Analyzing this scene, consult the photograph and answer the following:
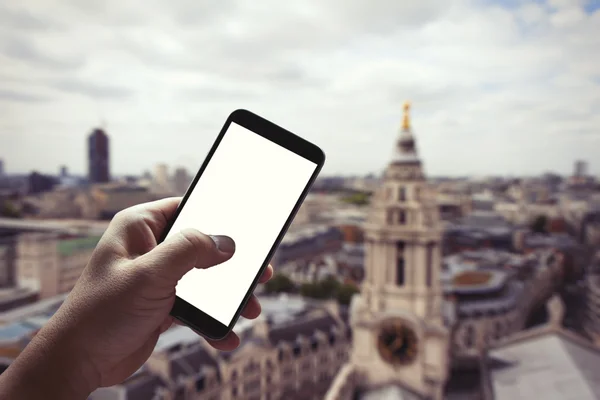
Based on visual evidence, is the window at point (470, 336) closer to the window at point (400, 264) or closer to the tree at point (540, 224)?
the window at point (400, 264)

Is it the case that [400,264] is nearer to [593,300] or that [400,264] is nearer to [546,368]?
[546,368]

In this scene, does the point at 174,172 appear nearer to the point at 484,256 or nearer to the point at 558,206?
the point at 484,256

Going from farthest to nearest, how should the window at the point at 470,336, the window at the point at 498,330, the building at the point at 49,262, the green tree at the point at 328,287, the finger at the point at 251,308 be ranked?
the green tree at the point at 328,287 < the window at the point at 498,330 < the window at the point at 470,336 < the building at the point at 49,262 < the finger at the point at 251,308

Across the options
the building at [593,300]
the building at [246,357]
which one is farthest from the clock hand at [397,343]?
the building at [593,300]

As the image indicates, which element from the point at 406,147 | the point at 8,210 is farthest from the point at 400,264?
the point at 8,210

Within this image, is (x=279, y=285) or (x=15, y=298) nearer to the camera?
(x=15, y=298)

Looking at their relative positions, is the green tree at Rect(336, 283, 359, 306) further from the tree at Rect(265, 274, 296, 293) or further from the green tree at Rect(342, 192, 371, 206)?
the green tree at Rect(342, 192, 371, 206)

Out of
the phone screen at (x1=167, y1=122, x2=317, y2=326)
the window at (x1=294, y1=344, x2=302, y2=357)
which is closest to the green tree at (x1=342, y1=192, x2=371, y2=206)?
the window at (x1=294, y1=344, x2=302, y2=357)
